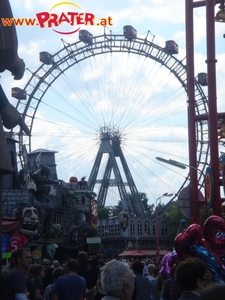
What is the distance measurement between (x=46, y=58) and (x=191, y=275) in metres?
44.8

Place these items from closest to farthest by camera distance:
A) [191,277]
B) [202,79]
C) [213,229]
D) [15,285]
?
1. [191,277]
2. [15,285]
3. [213,229]
4. [202,79]

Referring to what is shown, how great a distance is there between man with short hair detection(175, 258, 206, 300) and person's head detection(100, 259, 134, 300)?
1.51ft

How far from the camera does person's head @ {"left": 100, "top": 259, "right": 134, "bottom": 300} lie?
172 inches

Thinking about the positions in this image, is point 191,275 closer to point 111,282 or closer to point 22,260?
point 111,282

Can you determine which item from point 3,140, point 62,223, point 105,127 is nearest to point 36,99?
point 105,127

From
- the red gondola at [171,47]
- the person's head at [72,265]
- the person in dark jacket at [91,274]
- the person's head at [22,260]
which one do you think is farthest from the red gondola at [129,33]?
the person's head at [22,260]

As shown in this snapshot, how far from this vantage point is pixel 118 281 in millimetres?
4391

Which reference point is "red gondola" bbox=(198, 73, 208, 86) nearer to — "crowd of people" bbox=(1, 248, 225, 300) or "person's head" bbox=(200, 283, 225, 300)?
"crowd of people" bbox=(1, 248, 225, 300)

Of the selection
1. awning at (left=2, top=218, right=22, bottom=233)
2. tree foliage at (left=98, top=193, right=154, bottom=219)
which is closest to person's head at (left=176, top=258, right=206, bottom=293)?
awning at (left=2, top=218, right=22, bottom=233)

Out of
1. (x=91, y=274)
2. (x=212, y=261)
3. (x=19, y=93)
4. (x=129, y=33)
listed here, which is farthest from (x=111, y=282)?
(x=129, y=33)

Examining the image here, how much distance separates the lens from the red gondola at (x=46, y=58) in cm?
4847

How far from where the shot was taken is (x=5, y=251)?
14.8m

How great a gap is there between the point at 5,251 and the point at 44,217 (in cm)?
2194

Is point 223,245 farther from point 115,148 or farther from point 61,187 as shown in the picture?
point 115,148
